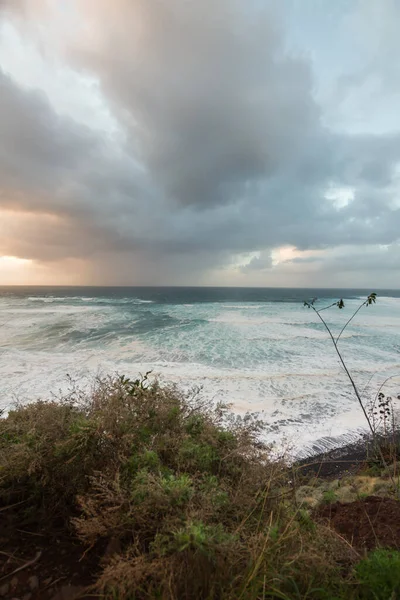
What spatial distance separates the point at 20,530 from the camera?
229 centimetres

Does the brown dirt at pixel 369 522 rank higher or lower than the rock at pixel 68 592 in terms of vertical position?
lower

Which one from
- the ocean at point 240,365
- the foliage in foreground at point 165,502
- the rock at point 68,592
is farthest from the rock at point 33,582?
the ocean at point 240,365

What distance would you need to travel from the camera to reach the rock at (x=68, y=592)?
1.82 m

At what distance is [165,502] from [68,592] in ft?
2.45

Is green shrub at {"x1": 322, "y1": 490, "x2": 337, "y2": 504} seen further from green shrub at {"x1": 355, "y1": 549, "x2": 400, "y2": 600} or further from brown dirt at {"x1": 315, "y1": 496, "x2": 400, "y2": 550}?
green shrub at {"x1": 355, "y1": 549, "x2": 400, "y2": 600}

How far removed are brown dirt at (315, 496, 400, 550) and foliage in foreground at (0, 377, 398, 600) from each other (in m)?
0.75

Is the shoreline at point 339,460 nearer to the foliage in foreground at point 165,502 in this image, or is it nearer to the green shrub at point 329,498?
the green shrub at point 329,498

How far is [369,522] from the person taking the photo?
2770 millimetres

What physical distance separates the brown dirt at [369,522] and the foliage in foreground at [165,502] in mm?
748

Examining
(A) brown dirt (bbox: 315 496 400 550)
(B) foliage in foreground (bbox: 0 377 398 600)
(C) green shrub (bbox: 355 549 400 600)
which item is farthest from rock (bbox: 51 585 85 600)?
(A) brown dirt (bbox: 315 496 400 550)

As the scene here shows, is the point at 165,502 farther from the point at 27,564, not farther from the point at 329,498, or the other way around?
the point at 329,498

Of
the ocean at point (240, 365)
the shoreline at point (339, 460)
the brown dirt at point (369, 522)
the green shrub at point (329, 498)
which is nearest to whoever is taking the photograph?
the brown dirt at point (369, 522)

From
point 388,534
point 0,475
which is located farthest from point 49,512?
point 388,534

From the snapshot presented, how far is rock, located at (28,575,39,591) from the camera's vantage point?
1.89m
